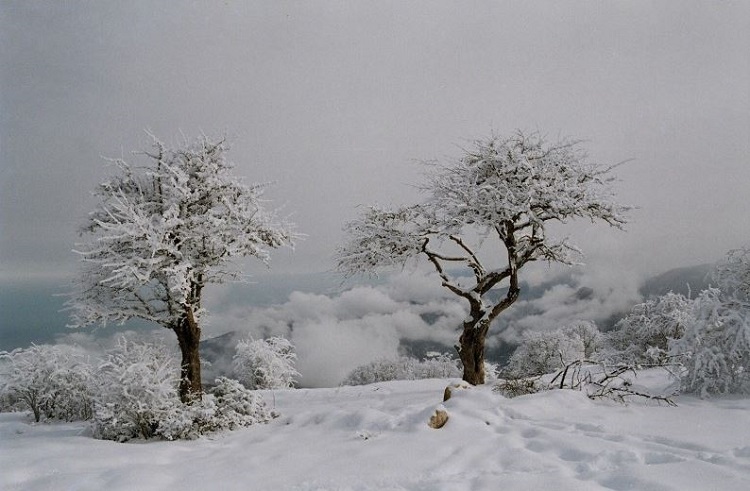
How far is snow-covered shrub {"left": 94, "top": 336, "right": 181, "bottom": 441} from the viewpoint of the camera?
981 cm

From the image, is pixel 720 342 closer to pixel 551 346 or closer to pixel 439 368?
pixel 551 346

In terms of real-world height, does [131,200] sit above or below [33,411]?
above

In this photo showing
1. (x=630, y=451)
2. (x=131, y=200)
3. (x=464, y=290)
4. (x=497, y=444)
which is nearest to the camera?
(x=630, y=451)

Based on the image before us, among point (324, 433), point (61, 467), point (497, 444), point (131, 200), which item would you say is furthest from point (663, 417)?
point (131, 200)

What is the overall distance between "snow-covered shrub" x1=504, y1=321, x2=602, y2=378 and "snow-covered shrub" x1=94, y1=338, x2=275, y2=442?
1555 inches

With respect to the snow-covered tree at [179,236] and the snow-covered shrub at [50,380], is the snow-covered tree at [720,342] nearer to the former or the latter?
the snow-covered tree at [179,236]

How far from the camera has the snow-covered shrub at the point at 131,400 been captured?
9.81m

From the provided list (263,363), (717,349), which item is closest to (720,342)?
(717,349)

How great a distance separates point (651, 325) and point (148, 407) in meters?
30.1

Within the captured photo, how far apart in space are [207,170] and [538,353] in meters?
44.4

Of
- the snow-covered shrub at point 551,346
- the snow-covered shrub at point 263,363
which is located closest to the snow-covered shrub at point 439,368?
the snow-covered shrub at point 551,346

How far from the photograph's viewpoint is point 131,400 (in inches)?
389

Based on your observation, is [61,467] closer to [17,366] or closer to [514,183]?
[17,366]

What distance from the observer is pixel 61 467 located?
709 centimetres
